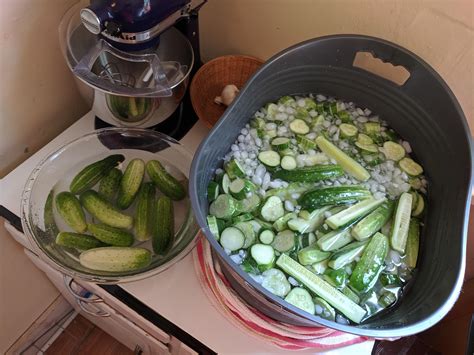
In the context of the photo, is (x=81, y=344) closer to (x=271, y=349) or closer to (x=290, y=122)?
(x=271, y=349)

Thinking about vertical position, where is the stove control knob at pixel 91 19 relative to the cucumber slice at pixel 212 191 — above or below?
above

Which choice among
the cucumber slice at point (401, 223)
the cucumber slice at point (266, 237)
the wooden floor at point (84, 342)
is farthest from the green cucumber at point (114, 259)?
the wooden floor at point (84, 342)

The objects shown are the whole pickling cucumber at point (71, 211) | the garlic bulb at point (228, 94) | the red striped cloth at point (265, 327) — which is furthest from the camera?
the garlic bulb at point (228, 94)

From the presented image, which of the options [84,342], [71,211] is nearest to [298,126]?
[71,211]

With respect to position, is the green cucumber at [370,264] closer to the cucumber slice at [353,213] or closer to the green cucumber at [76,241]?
the cucumber slice at [353,213]

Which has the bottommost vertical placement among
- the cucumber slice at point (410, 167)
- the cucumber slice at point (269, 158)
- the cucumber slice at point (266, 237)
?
the cucumber slice at point (266, 237)

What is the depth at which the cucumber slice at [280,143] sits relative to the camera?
87 centimetres

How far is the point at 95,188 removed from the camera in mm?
909

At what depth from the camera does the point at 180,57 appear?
3.04 ft

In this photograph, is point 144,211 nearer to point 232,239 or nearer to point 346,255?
point 232,239

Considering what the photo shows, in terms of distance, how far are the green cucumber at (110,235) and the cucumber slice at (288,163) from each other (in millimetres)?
334

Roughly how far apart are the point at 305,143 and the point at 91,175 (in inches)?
17.6

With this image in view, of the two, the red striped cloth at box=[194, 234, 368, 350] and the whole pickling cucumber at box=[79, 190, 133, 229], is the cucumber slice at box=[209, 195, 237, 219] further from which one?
the whole pickling cucumber at box=[79, 190, 133, 229]

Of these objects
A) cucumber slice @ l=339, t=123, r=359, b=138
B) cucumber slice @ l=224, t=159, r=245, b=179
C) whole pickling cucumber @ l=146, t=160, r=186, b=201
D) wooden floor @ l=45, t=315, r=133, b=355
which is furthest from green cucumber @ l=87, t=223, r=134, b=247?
wooden floor @ l=45, t=315, r=133, b=355
